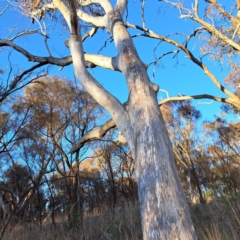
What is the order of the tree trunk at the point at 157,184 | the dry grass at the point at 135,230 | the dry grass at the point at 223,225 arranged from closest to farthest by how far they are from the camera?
the tree trunk at the point at 157,184
the dry grass at the point at 223,225
the dry grass at the point at 135,230

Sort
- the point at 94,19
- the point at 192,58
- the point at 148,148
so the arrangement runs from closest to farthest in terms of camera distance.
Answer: the point at 148,148, the point at 94,19, the point at 192,58

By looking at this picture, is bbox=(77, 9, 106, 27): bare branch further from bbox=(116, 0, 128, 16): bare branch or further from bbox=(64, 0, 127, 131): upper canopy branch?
bbox=(64, 0, 127, 131): upper canopy branch

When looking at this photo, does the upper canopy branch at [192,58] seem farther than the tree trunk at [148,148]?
Yes

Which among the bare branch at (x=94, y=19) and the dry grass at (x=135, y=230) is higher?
the bare branch at (x=94, y=19)

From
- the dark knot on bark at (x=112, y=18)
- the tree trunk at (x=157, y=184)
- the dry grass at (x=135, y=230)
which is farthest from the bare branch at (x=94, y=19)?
the dry grass at (x=135, y=230)

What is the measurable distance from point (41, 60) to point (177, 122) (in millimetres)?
12112

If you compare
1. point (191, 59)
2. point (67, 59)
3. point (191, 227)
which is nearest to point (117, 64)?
point (67, 59)

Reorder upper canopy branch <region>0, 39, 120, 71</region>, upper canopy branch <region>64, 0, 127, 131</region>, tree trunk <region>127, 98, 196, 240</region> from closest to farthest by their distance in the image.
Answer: tree trunk <region>127, 98, 196, 240</region> < upper canopy branch <region>64, 0, 127, 131</region> < upper canopy branch <region>0, 39, 120, 71</region>

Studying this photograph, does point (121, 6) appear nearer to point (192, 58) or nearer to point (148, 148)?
point (148, 148)

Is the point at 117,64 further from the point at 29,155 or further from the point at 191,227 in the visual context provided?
the point at 29,155

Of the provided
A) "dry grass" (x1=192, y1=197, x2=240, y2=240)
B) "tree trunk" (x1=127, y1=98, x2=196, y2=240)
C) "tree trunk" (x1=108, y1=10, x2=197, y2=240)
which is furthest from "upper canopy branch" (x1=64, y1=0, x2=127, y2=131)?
"dry grass" (x1=192, y1=197, x2=240, y2=240)

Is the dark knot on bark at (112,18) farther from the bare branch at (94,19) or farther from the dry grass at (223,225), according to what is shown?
the dry grass at (223,225)

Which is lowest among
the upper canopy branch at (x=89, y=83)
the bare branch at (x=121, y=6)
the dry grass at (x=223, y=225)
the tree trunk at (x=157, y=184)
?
the dry grass at (x=223, y=225)

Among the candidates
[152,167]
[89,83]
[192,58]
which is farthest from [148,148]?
[192,58]
